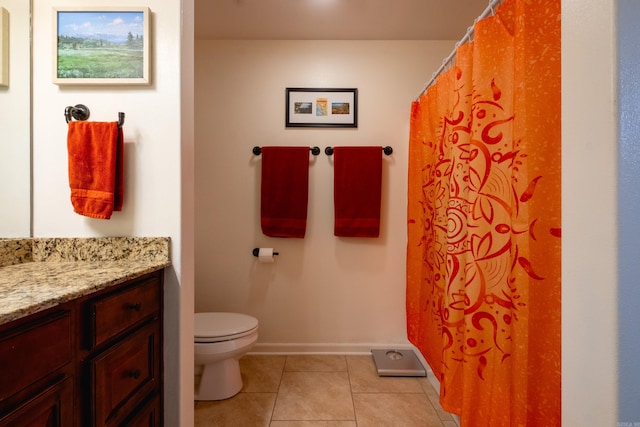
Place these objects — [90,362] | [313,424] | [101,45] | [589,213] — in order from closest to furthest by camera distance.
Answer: [589,213] < [90,362] < [101,45] < [313,424]

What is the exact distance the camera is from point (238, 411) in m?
1.43

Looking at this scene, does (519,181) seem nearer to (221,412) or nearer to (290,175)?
(290,175)

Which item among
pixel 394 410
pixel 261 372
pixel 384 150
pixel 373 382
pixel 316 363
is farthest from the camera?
pixel 384 150

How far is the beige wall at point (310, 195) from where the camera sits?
2.03 meters

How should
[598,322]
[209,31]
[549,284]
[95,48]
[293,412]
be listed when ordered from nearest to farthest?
[598,322] < [549,284] < [95,48] < [293,412] < [209,31]

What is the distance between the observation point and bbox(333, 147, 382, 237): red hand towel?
6.42 ft

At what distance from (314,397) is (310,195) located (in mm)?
1290

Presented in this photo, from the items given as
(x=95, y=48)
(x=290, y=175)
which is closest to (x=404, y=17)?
(x=290, y=175)

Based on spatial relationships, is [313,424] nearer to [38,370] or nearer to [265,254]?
[265,254]

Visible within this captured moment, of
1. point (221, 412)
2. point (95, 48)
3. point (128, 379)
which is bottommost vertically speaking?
point (221, 412)

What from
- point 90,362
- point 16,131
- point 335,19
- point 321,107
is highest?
point 335,19

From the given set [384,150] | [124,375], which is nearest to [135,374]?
[124,375]

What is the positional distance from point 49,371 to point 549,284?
126 centimetres

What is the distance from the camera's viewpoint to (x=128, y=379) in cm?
83
